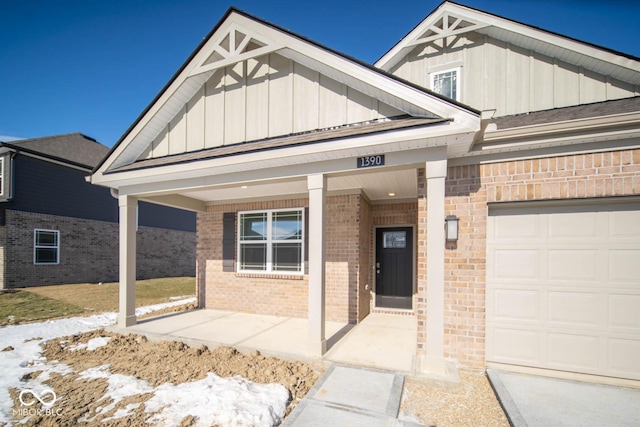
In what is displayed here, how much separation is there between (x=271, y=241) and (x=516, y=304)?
5624 millimetres

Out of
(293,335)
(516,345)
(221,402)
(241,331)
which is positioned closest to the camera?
(221,402)

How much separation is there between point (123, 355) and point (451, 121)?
6.56 meters

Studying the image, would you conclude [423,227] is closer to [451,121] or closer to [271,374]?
[451,121]

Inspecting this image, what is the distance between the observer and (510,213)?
4270mm

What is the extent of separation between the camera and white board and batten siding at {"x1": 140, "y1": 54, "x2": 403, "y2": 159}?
4.92m

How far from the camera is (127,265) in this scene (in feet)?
21.5

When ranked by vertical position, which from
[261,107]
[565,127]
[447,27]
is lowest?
[565,127]

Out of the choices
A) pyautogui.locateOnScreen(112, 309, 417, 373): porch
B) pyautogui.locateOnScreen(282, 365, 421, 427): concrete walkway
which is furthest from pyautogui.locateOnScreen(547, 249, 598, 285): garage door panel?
pyautogui.locateOnScreen(282, 365, 421, 427): concrete walkway

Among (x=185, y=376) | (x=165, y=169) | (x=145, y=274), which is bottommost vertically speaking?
(x=145, y=274)

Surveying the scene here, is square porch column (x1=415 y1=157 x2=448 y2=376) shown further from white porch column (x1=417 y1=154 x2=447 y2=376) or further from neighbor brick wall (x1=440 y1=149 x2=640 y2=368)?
neighbor brick wall (x1=440 y1=149 x2=640 y2=368)

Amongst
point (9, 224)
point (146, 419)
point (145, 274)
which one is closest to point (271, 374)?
point (146, 419)

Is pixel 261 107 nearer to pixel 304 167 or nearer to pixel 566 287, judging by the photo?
pixel 304 167

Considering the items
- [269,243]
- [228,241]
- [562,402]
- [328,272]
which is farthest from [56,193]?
[562,402]

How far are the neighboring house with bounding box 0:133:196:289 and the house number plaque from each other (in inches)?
581
